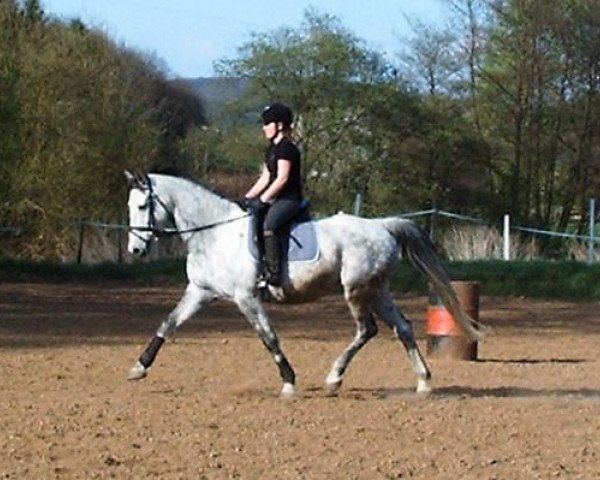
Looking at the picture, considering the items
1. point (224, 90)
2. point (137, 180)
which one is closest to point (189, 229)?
point (137, 180)

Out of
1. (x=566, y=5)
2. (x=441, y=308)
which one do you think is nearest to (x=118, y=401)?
(x=441, y=308)

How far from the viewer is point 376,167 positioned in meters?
37.6

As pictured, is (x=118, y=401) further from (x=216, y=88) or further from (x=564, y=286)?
(x=216, y=88)

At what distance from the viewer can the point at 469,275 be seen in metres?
27.2

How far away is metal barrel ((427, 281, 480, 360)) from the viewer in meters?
15.3

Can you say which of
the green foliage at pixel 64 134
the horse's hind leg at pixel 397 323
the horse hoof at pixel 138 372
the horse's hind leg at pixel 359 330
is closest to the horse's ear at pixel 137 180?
the horse hoof at pixel 138 372

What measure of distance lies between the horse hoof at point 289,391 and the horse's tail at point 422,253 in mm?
1473

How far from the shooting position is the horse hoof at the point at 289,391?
38.7ft

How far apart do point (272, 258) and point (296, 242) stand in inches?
8.9

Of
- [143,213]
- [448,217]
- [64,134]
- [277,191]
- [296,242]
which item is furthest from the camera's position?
[448,217]

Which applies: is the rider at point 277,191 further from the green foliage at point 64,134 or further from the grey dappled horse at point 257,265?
the green foliage at point 64,134

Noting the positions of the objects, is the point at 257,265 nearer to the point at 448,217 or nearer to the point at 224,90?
the point at 448,217

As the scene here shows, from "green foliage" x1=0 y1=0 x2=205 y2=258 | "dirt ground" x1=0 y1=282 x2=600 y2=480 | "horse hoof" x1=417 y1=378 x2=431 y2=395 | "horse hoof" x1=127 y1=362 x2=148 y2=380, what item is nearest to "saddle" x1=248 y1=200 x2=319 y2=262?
"dirt ground" x1=0 y1=282 x2=600 y2=480

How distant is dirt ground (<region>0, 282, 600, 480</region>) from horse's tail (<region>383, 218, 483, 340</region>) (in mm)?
835
